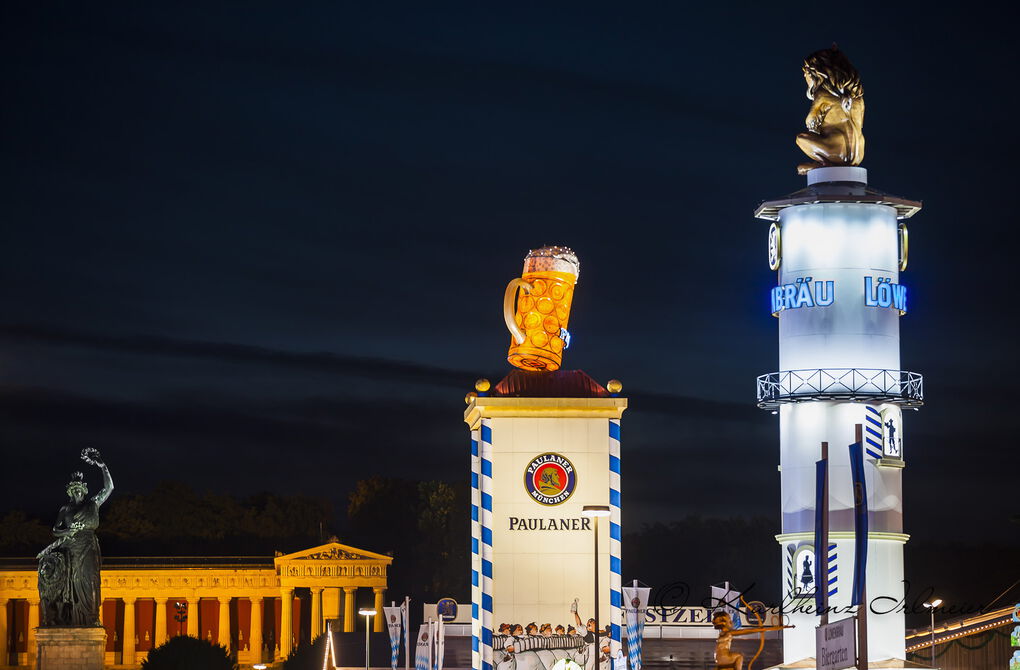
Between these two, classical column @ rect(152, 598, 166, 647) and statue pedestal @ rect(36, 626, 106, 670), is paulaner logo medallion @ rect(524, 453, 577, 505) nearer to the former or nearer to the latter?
statue pedestal @ rect(36, 626, 106, 670)

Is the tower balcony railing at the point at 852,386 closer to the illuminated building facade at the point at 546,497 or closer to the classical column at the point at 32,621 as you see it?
the illuminated building facade at the point at 546,497

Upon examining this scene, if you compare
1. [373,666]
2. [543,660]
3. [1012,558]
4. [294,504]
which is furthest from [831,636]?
[294,504]

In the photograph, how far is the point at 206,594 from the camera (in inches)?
5876

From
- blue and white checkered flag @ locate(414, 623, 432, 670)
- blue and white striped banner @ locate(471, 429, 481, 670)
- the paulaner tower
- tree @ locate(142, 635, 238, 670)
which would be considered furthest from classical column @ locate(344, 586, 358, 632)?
blue and white striped banner @ locate(471, 429, 481, 670)

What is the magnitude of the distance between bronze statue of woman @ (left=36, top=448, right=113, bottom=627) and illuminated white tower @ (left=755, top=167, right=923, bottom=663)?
952 inches

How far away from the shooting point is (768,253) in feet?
243

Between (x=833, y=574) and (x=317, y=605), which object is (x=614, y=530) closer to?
(x=833, y=574)

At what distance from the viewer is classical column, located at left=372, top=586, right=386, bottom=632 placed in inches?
5646

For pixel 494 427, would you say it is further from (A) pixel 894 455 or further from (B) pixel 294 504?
(B) pixel 294 504

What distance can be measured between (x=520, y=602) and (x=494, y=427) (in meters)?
4.40

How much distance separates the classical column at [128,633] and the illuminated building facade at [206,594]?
0.23 ft

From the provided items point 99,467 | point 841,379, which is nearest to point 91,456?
point 99,467

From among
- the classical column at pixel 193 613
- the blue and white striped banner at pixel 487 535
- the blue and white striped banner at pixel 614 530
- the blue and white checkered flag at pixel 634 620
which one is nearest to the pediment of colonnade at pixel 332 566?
→ the classical column at pixel 193 613

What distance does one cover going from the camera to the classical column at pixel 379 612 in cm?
14340
